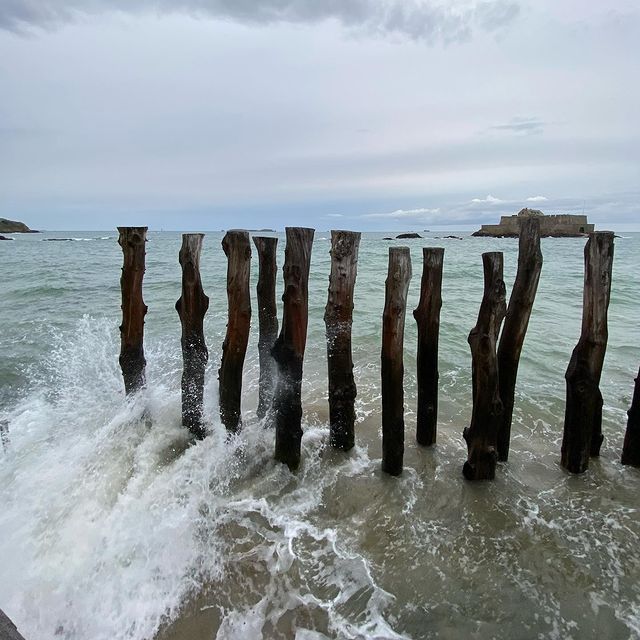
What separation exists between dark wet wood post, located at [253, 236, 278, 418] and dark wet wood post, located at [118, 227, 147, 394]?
127 centimetres

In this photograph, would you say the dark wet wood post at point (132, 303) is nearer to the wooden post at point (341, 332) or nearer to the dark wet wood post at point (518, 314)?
the wooden post at point (341, 332)

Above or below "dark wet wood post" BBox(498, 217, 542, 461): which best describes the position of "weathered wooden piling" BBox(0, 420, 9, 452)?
below

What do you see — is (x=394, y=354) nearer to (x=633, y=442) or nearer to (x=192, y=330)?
(x=192, y=330)

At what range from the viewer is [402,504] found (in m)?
4.00

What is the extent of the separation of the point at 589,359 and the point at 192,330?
3901mm

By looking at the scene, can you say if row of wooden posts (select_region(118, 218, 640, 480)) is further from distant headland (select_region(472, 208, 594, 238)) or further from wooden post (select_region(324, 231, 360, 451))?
distant headland (select_region(472, 208, 594, 238))

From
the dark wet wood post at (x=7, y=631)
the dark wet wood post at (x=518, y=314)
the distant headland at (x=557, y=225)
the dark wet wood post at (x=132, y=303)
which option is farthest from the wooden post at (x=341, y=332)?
the distant headland at (x=557, y=225)

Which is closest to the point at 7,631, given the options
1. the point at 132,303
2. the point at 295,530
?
the point at 295,530

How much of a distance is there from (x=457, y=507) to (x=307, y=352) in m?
5.28

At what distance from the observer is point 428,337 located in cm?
446

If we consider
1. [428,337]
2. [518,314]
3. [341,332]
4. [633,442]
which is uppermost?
[518,314]

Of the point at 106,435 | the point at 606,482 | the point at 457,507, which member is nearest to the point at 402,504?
the point at 457,507

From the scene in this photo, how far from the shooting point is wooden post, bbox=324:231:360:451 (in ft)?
13.6

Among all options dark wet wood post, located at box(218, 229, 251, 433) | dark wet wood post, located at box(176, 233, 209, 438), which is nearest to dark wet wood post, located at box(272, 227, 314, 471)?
dark wet wood post, located at box(218, 229, 251, 433)
